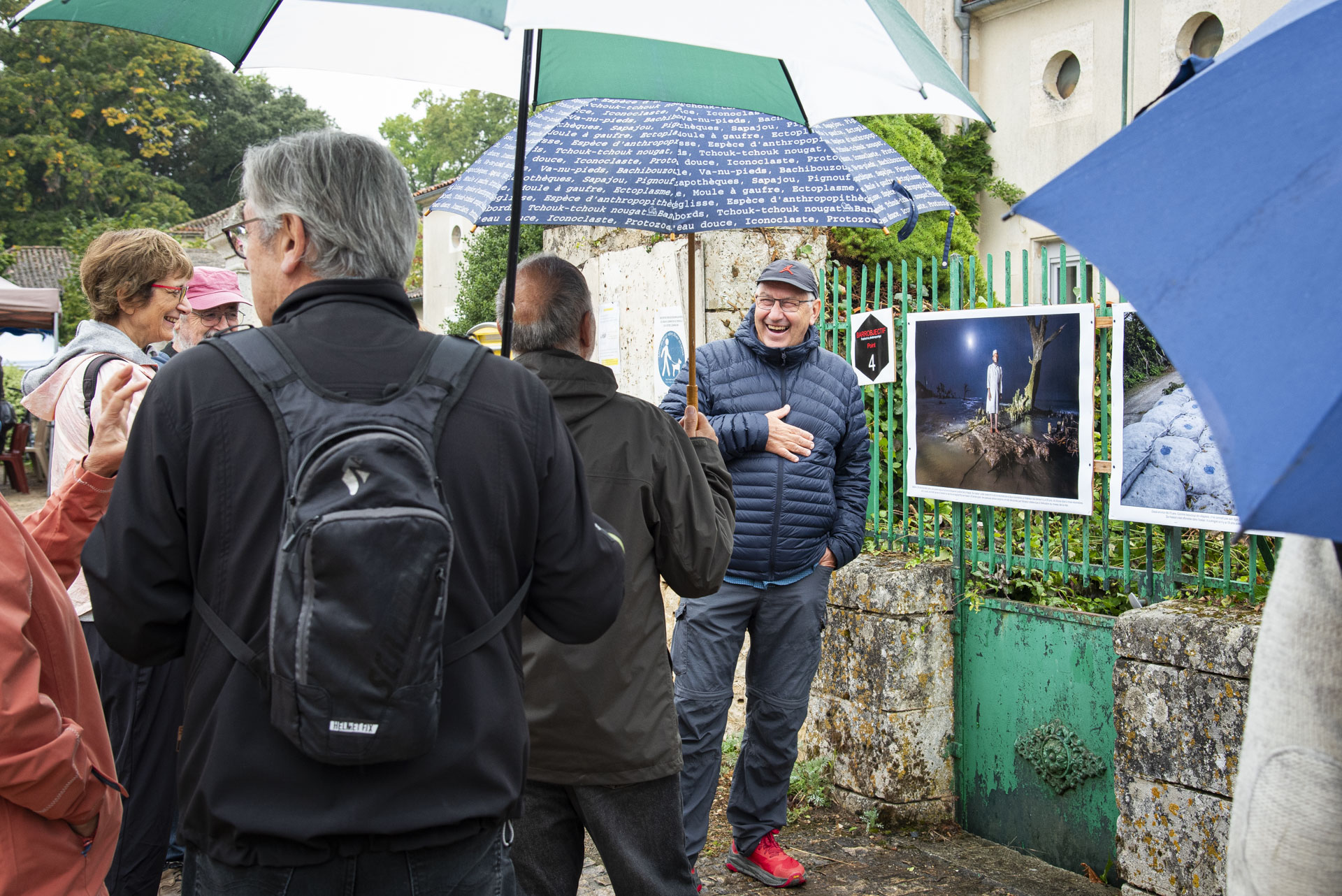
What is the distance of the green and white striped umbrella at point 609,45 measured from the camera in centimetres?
213

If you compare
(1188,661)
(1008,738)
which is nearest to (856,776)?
(1008,738)

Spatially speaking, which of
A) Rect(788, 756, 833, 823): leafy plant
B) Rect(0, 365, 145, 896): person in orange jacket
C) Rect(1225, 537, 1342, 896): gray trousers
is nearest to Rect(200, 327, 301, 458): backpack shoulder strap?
Rect(0, 365, 145, 896): person in orange jacket

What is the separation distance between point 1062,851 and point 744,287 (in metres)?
2.95

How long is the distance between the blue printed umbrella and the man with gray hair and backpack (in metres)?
2.00

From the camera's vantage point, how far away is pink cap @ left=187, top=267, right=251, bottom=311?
4469mm

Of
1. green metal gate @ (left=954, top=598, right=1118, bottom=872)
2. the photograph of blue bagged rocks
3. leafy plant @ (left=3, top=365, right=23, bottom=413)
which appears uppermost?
leafy plant @ (left=3, top=365, right=23, bottom=413)

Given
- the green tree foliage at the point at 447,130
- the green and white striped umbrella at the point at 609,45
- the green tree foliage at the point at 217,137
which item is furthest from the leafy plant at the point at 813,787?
the green tree foliage at the point at 447,130

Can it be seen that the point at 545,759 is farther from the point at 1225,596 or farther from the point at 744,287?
the point at 744,287

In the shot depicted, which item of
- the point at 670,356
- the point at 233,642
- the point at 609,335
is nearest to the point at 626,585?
the point at 233,642

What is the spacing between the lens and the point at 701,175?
3.94m

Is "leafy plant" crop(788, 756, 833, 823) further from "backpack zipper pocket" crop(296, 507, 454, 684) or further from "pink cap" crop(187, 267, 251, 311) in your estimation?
"backpack zipper pocket" crop(296, 507, 454, 684)

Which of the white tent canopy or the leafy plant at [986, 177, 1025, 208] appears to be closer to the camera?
the leafy plant at [986, 177, 1025, 208]

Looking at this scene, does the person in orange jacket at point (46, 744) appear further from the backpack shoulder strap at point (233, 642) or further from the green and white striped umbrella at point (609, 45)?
the green and white striped umbrella at point (609, 45)

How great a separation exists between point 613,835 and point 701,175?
7.18 ft
